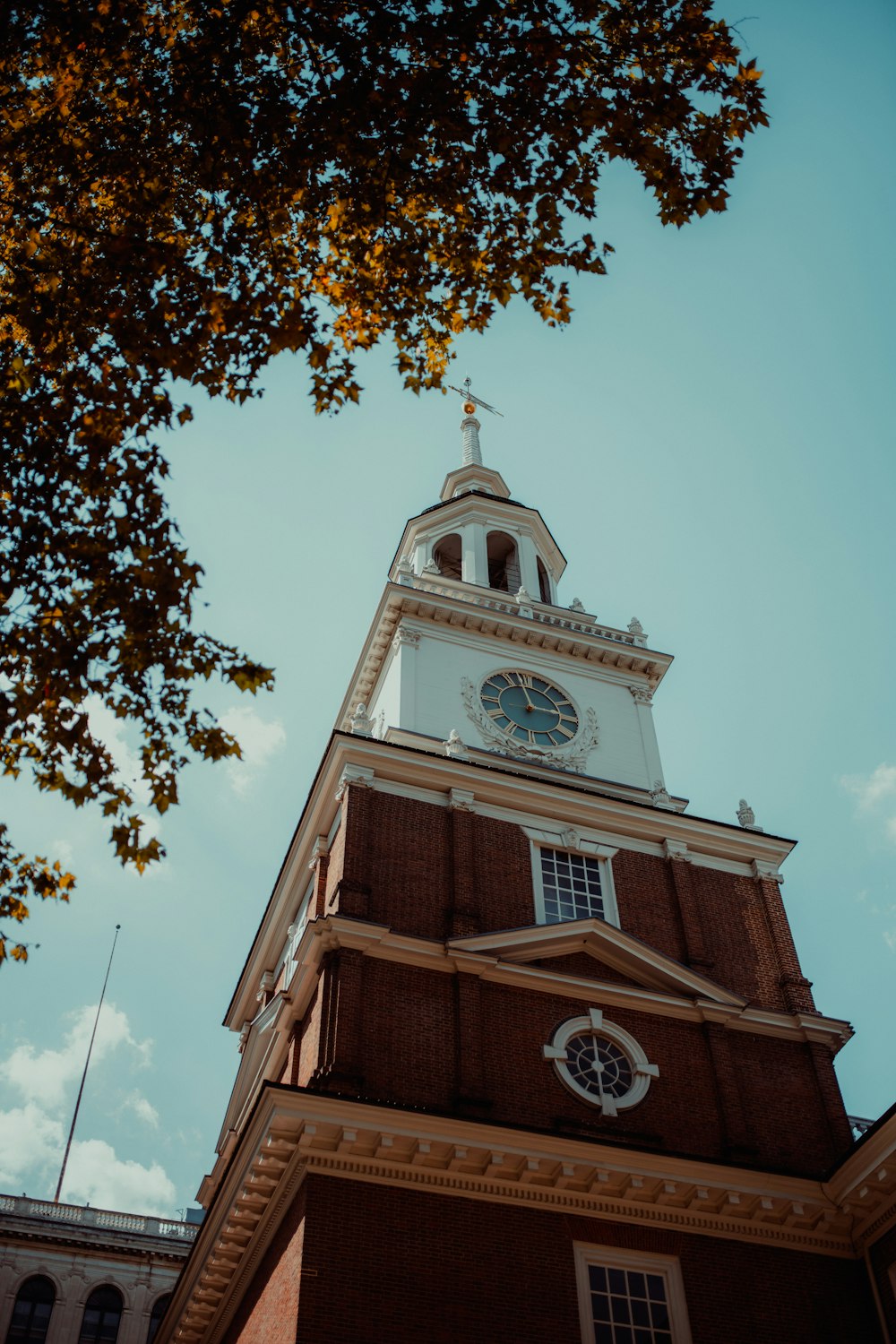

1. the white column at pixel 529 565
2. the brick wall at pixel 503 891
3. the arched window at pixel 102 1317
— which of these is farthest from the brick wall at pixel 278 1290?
the arched window at pixel 102 1317

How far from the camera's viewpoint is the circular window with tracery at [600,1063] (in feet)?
62.7

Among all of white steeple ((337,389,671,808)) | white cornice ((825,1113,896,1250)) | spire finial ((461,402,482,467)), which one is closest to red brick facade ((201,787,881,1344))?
white cornice ((825,1113,896,1250))

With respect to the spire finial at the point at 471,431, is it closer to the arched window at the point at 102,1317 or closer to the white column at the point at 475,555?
the white column at the point at 475,555

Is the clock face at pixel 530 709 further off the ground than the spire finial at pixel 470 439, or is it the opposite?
the spire finial at pixel 470 439

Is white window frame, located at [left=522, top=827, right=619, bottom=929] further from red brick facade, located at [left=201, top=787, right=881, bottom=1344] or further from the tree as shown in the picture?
the tree

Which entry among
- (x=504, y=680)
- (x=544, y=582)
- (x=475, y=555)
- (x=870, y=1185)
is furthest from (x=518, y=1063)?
(x=544, y=582)

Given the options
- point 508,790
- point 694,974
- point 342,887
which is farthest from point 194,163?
point 694,974

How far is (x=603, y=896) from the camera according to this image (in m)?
22.7

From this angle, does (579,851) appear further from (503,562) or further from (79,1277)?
(79,1277)

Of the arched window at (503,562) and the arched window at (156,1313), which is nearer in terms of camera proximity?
the arched window at (503,562)

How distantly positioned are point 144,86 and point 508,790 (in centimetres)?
1416

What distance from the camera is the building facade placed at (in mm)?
33812

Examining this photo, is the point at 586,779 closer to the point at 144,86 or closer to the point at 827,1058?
the point at 827,1058

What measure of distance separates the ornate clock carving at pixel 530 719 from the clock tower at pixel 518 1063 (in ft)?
0.23
